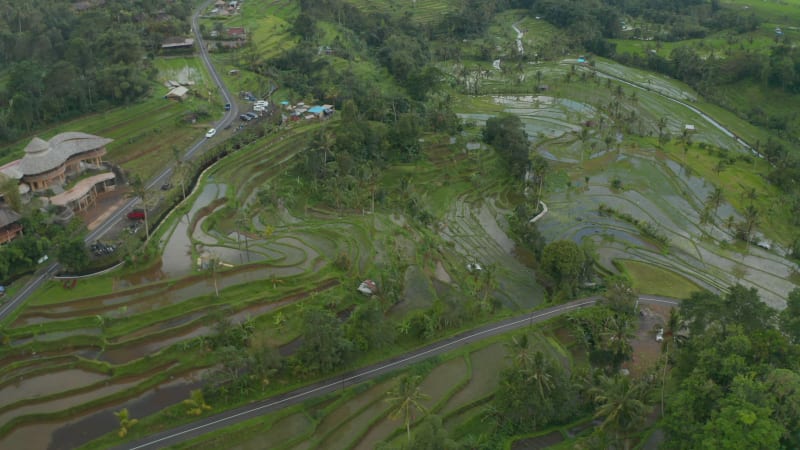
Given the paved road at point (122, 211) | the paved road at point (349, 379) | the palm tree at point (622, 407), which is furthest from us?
the paved road at point (122, 211)

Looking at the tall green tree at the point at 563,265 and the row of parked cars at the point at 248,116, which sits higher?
the row of parked cars at the point at 248,116

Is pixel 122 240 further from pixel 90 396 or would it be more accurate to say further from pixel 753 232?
pixel 753 232

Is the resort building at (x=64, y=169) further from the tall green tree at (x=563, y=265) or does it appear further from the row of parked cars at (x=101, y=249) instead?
the tall green tree at (x=563, y=265)

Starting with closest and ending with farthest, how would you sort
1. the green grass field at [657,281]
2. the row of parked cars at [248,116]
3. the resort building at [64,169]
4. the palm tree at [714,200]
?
1. the green grass field at [657,281]
2. the resort building at [64,169]
3. the palm tree at [714,200]
4. the row of parked cars at [248,116]

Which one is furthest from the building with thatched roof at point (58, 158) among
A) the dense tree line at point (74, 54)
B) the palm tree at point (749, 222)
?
the palm tree at point (749, 222)

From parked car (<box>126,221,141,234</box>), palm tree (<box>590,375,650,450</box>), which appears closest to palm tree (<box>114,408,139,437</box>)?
parked car (<box>126,221,141,234</box>)

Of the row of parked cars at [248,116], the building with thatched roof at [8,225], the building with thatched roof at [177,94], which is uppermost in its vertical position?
the building with thatched roof at [177,94]
